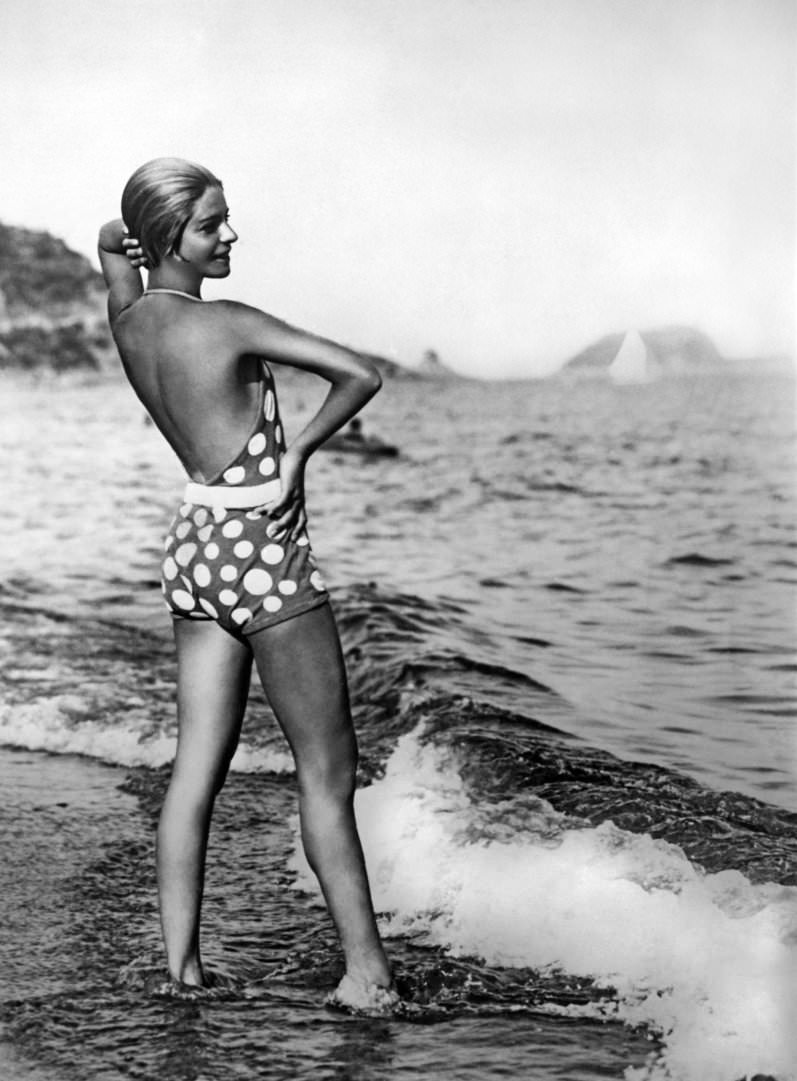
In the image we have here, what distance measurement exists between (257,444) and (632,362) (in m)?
41.3

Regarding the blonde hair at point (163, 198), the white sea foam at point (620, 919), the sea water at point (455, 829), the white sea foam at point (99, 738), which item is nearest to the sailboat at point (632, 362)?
the sea water at point (455, 829)

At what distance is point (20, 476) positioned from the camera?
696 inches

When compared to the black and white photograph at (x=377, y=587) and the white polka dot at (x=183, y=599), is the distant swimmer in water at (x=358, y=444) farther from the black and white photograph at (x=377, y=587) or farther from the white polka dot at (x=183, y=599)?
the white polka dot at (x=183, y=599)

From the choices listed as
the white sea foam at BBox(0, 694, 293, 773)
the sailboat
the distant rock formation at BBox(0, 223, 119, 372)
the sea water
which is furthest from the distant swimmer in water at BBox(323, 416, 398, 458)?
the white sea foam at BBox(0, 694, 293, 773)

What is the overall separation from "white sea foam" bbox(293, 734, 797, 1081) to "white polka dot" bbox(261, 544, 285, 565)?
109cm

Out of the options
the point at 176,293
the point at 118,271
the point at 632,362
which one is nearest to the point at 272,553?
the point at 176,293

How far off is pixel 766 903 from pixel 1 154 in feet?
40.5

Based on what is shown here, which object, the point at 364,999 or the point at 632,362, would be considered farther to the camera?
the point at 632,362

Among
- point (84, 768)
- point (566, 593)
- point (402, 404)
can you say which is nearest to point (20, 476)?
point (566, 593)

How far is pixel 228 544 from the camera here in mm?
2961

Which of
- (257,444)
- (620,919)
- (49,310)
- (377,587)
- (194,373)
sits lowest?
(620,919)

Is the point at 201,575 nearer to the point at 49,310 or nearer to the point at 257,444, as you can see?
the point at 257,444

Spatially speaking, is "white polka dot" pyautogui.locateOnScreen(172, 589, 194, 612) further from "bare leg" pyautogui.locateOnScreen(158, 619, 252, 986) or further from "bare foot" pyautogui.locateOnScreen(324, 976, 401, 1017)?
"bare foot" pyautogui.locateOnScreen(324, 976, 401, 1017)

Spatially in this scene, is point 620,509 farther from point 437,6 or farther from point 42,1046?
point 42,1046
